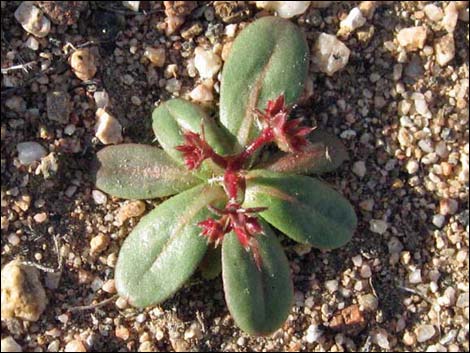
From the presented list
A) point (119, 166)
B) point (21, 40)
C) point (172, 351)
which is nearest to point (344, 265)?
point (172, 351)

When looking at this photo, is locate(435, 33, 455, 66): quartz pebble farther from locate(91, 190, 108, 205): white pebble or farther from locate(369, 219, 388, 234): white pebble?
locate(91, 190, 108, 205): white pebble

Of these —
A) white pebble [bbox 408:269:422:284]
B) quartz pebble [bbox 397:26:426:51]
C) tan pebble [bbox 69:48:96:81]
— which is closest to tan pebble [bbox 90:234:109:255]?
tan pebble [bbox 69:48:96:81]

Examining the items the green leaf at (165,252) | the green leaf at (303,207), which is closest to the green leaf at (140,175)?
the green leaf at (165,252)

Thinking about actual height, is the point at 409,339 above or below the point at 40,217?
below

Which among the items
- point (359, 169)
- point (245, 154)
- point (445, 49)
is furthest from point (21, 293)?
point (445, 49)

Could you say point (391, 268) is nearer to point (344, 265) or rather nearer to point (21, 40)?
point (344, 265)

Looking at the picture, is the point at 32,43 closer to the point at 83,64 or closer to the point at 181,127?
the point at 83,64
